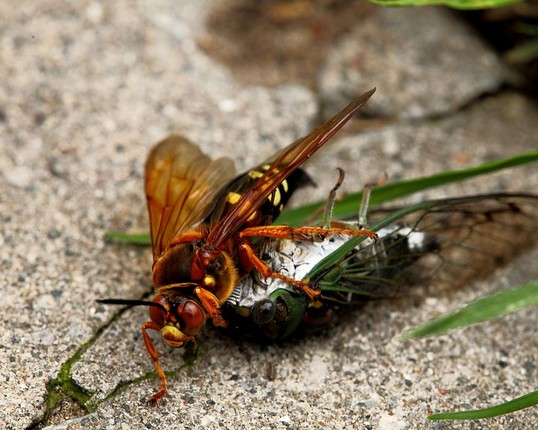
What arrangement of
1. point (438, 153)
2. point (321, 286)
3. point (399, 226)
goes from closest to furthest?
point (321, 286) < point (399, 226) < point (438, 153)

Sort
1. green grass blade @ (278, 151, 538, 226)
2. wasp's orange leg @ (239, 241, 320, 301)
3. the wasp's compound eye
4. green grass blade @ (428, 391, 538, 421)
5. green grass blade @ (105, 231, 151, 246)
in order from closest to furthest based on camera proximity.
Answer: green grass blade @ (428, 391, 538, 421)
the wasp's compound eye
wasp's orange leg @ (239, 241, 320, 301)
green grass blade @ (278, 151, 538, 226)
green grass blade @ (105, 231, 151, 246)

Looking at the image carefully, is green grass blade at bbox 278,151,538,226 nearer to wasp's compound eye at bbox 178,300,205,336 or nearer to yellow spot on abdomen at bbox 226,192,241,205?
yellow spot on abdomen at bbox 226,192,241,205

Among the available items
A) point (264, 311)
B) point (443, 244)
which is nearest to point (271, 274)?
point (264, 311)

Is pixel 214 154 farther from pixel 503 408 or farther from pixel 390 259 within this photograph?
pixel 503 408

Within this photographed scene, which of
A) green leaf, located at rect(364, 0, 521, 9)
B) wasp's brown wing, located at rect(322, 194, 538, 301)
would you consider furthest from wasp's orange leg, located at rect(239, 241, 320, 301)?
green leaf, located at rect(364, 0, 521, 9)

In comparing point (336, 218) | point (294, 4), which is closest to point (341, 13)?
point (294, 4)

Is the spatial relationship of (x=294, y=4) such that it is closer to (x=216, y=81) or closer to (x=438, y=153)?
(x=216, y=81)

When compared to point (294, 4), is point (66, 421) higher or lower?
lower
